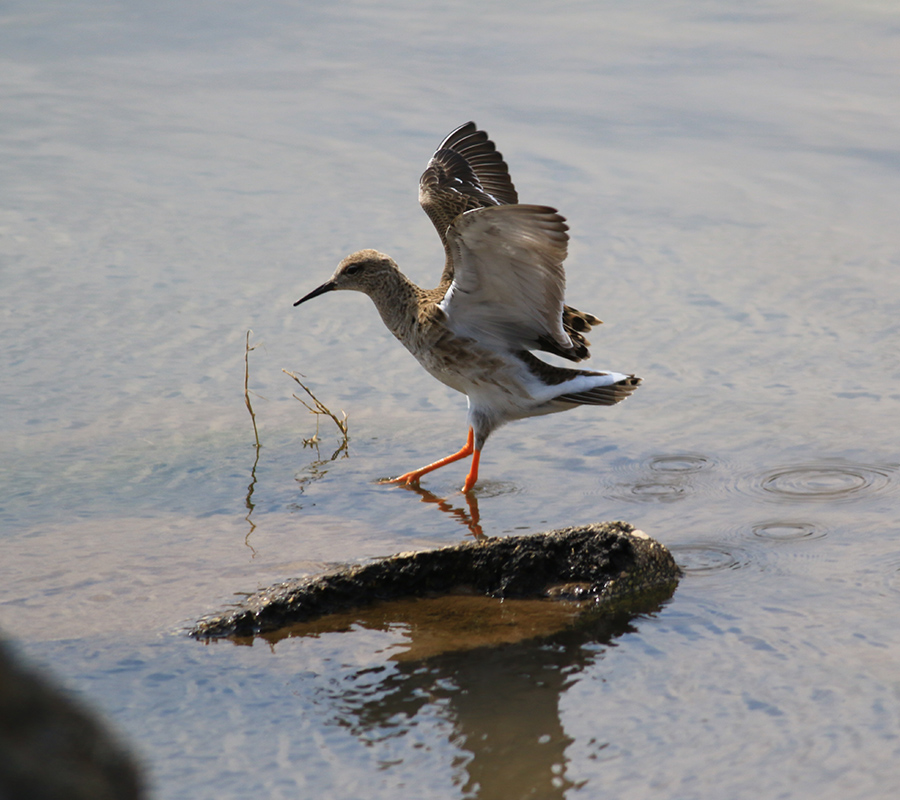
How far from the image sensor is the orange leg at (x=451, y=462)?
5.94m

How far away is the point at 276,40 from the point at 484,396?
9040mm

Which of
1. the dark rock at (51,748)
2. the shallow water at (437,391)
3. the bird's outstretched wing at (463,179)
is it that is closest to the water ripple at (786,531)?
the shallow water at (437,391)

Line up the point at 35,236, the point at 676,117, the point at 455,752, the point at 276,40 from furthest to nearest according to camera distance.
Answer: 1. the point at 276,40
2. the point at 676,117
3. the point at 35,236
4. the point at 455,752

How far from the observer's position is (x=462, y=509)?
5.71 metres

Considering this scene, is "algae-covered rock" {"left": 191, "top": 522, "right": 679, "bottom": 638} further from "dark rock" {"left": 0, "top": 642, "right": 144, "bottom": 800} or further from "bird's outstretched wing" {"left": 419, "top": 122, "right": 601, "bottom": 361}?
"dark rock" {"left": 0, "top": 642, "right": 144, "bottom": 800}

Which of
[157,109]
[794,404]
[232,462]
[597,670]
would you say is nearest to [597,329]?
[794,404]

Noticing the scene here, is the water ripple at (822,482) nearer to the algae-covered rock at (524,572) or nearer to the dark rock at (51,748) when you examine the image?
the algae-covered rock at (524,572)

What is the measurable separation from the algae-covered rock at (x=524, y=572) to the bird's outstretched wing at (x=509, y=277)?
4.33 ft

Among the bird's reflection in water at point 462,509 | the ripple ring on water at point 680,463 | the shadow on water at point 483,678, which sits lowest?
the bird's reflection in water at point 462,509

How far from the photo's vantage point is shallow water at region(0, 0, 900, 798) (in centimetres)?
361

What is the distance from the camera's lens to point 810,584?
14.9 ft

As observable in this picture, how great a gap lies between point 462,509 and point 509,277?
1.12 m

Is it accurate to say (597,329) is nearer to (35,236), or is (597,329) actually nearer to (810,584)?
(810,584)

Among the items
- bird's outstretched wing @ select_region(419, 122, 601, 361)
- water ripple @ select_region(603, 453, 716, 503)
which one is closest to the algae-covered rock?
water ripple @ select_region(603, 453, 716, 503)
